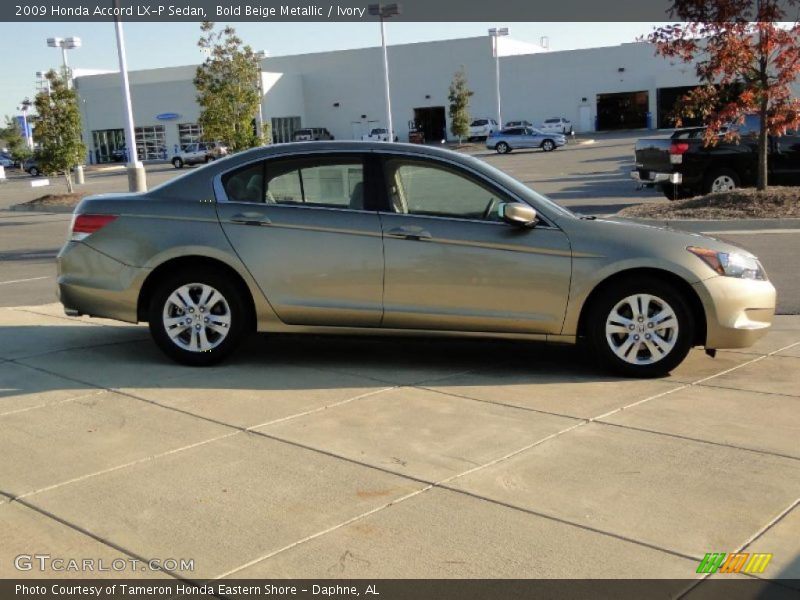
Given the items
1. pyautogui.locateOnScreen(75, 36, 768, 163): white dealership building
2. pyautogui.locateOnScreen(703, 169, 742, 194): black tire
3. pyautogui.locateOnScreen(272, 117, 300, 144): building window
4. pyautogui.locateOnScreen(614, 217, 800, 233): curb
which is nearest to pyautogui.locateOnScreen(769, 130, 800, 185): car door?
pyautogui.locateOnScreen(703, 169, 742, 194): black tire

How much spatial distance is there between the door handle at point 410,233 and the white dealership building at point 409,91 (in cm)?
6982

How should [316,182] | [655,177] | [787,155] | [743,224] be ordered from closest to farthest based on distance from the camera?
[316,182], [743,224], [787,155], [655,177]

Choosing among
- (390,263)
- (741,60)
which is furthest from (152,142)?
(390,263)

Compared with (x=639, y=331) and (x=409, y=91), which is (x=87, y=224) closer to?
(x=639, y=331)

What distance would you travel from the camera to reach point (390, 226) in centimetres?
644

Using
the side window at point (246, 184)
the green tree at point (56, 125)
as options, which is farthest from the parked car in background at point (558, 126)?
the side window at point (246, 184)

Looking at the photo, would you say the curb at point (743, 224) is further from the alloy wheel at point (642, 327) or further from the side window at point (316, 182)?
the side window at point (316, 182)

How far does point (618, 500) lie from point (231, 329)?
131 inches

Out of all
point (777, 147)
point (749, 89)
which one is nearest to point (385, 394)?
point (749, 89)

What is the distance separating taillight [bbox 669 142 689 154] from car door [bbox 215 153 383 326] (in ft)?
44.0

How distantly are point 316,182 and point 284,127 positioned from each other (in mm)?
77451

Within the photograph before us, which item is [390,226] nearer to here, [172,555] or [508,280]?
[508,280]

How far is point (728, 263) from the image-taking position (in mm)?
6375
